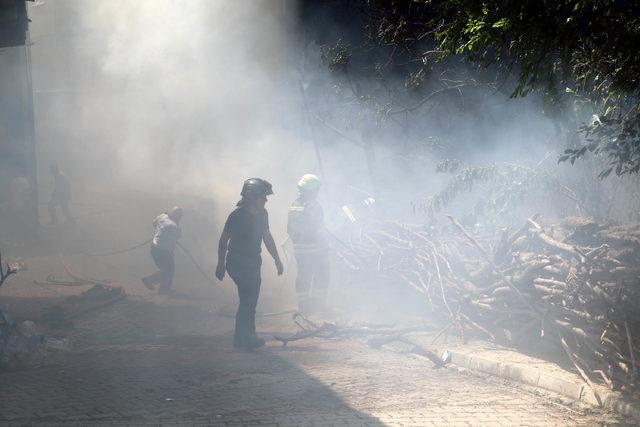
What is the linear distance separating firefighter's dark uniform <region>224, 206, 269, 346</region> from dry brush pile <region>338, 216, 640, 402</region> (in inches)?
85.9

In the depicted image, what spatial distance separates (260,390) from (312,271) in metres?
4.39

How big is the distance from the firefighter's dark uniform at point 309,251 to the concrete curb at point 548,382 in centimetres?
332

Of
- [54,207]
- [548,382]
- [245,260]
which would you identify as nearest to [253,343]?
[245,260]

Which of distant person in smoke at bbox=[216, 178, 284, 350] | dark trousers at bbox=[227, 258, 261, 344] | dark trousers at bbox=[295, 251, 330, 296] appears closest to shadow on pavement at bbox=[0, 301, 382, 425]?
dark trousers at bbox=[227, 258, 261, 344]

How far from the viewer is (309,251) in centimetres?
993

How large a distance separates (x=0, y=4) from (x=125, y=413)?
6.70 metres

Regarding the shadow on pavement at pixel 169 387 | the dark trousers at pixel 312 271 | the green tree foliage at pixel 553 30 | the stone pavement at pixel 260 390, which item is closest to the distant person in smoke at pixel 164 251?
the dark trousers at pixel 312 271

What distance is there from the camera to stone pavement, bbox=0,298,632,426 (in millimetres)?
4898

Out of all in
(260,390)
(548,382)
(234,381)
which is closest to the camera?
→ (260,390)

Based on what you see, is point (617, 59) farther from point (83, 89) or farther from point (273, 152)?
point (83, 89)

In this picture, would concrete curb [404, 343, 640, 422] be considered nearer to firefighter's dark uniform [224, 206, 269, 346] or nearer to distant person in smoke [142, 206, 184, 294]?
firefighter's dark uniform [224, 206, 269, 346]

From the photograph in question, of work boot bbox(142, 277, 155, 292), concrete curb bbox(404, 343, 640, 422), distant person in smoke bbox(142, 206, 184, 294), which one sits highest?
distant person in smoke bbox(142, 206, 184, 294)

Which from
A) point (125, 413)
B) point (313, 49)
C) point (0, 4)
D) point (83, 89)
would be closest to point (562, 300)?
point (125, 413)

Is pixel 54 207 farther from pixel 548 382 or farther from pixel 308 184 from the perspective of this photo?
pixel 548 382
